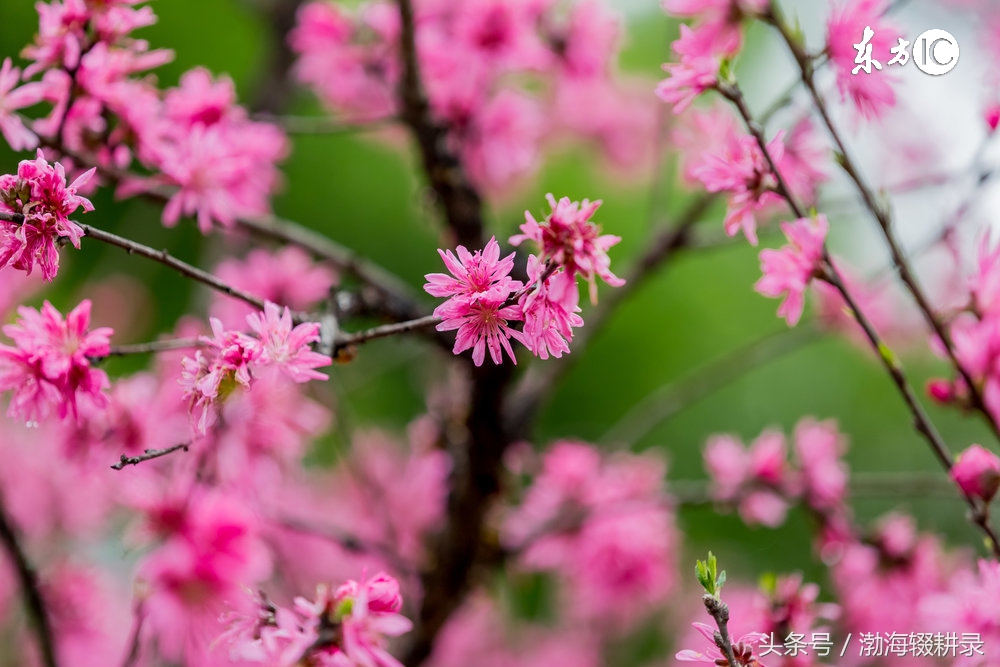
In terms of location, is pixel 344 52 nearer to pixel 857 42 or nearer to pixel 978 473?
pixel 857 42

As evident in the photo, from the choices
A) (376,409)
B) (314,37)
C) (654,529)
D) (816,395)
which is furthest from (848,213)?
(816,395)

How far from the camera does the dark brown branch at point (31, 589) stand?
38.1 inches

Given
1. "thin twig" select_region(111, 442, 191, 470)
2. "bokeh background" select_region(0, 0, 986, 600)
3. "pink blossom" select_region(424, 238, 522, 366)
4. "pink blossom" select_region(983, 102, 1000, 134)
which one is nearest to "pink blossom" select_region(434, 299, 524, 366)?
"pink blossom" select_region(424, 238, 522, 366)

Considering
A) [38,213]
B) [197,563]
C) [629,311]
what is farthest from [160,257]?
[629,311]

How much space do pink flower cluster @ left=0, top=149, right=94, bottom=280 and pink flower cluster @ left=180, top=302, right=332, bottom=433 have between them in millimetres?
130

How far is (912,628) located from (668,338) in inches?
97.7

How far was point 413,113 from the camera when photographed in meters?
1.17

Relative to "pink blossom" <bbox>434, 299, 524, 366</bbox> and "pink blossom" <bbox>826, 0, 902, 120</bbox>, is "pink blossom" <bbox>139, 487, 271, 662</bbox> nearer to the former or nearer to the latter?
"pink blossom" <bbox>434, 299, 524, 366</bbox>

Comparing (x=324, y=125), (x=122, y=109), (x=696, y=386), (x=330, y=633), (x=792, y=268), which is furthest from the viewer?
(x=696, y=386)

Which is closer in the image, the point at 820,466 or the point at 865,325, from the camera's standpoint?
the point at 865,325

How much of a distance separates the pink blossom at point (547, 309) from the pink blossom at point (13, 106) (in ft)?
1.69

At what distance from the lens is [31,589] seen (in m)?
0.98

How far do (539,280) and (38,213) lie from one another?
14.8 inches

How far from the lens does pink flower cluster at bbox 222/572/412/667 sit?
537mm
